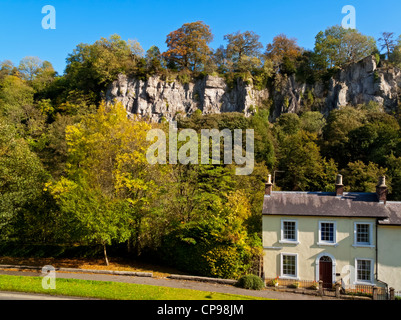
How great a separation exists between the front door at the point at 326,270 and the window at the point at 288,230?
2178mm

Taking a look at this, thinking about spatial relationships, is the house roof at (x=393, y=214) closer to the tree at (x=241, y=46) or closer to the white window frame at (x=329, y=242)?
the white window frame at (x=329, y=242)

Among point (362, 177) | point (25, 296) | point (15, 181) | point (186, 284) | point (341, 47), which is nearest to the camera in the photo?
point (25, 296)

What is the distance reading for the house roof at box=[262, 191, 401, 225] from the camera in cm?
1956

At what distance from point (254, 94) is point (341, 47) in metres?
19.9

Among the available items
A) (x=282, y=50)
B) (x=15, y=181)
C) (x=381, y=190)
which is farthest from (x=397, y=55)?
(x=15, y=181)

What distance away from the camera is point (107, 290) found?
570 inches

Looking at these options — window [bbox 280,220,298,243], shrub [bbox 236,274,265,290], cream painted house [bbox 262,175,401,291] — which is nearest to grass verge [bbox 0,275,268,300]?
shrub [bbox 236,274,265,290]

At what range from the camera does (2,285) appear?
1431cm

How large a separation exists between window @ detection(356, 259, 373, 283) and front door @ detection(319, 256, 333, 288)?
5.22 ft

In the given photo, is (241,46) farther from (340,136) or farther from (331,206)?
(331,206)

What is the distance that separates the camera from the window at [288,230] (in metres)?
20.5

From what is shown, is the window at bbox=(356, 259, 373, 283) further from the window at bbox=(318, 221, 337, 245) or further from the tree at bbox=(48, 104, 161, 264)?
the tree at bbox=(48, 104, 161, 264)
